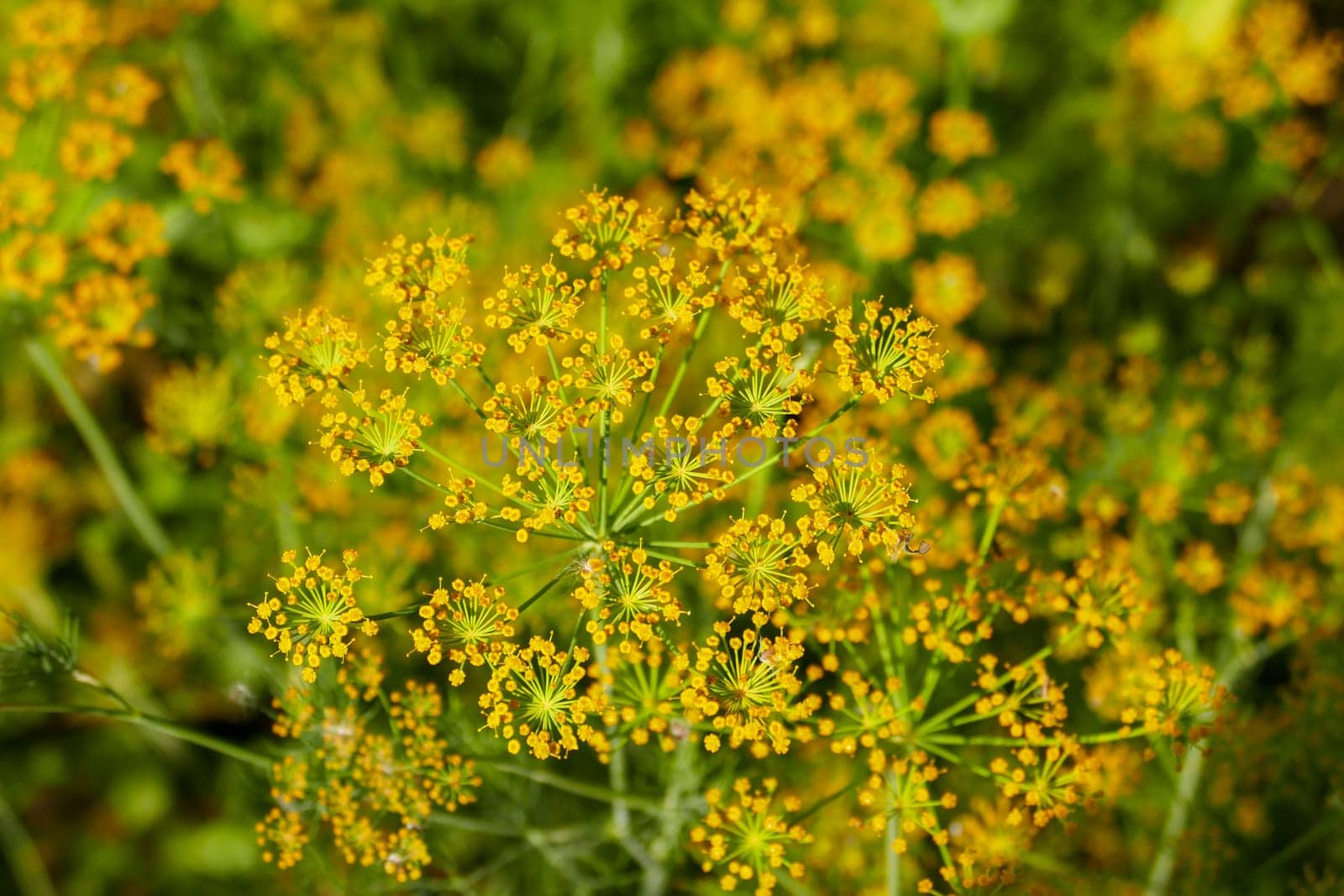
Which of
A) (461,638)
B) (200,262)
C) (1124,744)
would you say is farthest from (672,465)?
(200,262)

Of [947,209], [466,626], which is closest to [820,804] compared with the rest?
[466,626]

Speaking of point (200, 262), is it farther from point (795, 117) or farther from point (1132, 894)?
point (1132, 894)

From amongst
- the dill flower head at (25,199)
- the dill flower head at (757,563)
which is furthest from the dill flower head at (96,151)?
the dill flower head at (757,563)

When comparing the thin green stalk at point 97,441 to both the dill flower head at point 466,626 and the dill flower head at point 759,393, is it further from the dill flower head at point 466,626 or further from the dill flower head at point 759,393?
the dill flower head at point 759,393

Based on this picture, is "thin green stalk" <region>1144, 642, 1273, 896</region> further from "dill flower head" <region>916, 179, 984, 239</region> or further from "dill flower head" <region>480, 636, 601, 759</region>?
Result: "dill flower head" <region>480, 636, 601, 759</region>

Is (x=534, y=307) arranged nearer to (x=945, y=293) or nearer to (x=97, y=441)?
(x=945, y=293)

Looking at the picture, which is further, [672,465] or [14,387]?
[14,387]

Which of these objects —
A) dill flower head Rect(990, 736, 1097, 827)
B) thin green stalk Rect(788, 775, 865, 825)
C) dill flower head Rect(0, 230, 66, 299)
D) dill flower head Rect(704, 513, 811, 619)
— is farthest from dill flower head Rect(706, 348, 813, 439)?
dill flower head Rect(0, 230, 66, 299)
